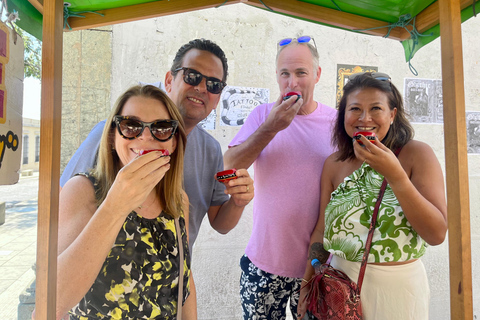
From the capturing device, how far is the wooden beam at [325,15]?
6.93 feet

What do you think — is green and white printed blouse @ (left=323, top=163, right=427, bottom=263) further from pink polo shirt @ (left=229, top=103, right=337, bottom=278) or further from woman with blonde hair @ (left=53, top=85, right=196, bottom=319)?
woman with blonde hair @ (left=53, top=85, right=196, bottom=319)

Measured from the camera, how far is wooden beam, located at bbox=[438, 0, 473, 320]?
1275 millimetres

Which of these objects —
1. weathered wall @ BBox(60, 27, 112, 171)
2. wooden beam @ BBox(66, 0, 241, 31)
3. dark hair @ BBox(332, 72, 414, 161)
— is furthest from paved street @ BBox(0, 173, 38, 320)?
dark hair @ BBox(332, 72, 414, 161)

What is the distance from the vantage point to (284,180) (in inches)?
90.4

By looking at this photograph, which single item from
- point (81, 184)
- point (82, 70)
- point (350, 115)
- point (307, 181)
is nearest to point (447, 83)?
point (350, 115)

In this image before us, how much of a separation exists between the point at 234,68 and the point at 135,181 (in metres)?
3.61

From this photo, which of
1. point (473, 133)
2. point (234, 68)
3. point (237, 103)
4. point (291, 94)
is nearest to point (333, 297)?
point (291, 94)

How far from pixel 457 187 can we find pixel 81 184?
1.61 m

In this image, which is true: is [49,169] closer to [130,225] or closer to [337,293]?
[130,225]

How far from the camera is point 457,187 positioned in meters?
1.30

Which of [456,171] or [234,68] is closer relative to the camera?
[456,171]

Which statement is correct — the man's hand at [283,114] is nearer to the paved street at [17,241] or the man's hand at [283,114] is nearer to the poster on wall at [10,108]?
the poster on wall at [10,108]

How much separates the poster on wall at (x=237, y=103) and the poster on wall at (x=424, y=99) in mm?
2292

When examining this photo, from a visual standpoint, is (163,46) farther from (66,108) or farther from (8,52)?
(8,52)
